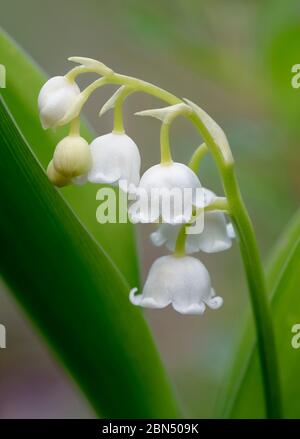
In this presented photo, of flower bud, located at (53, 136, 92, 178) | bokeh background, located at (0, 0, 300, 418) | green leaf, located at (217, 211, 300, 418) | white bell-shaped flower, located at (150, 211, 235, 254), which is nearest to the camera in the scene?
flower bud, located at (53, 136, 92, 178)

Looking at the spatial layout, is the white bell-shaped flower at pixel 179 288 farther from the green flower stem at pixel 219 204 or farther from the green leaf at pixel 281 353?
the green leaf at pixel 281 353

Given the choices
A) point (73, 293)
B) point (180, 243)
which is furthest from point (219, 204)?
point (73, 293)

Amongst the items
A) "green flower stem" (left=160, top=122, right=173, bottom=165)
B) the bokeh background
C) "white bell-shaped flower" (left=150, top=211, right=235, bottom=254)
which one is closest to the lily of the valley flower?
"white bell-shaped flower" (left=150, top=211, right=235, bottom=254)

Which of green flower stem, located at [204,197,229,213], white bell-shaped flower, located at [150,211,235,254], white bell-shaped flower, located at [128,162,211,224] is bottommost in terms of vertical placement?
white bell-shaped flower, located at [150,211,235,254]

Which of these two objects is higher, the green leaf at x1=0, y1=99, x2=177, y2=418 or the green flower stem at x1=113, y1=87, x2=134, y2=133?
the green flower stem at x1=113, y1=87, x2=134, y2=133

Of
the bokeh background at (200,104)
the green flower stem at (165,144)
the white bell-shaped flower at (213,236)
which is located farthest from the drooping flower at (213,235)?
the bokeh background at (200,104)

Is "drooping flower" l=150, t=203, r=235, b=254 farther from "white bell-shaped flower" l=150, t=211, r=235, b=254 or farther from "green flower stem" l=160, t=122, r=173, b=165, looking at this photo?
"green flower stem" l=160, t=122, r=173, b=165

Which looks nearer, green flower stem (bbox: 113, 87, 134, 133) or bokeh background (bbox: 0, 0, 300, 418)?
green flower stem (bbox: 113, 87, 134, 133)
